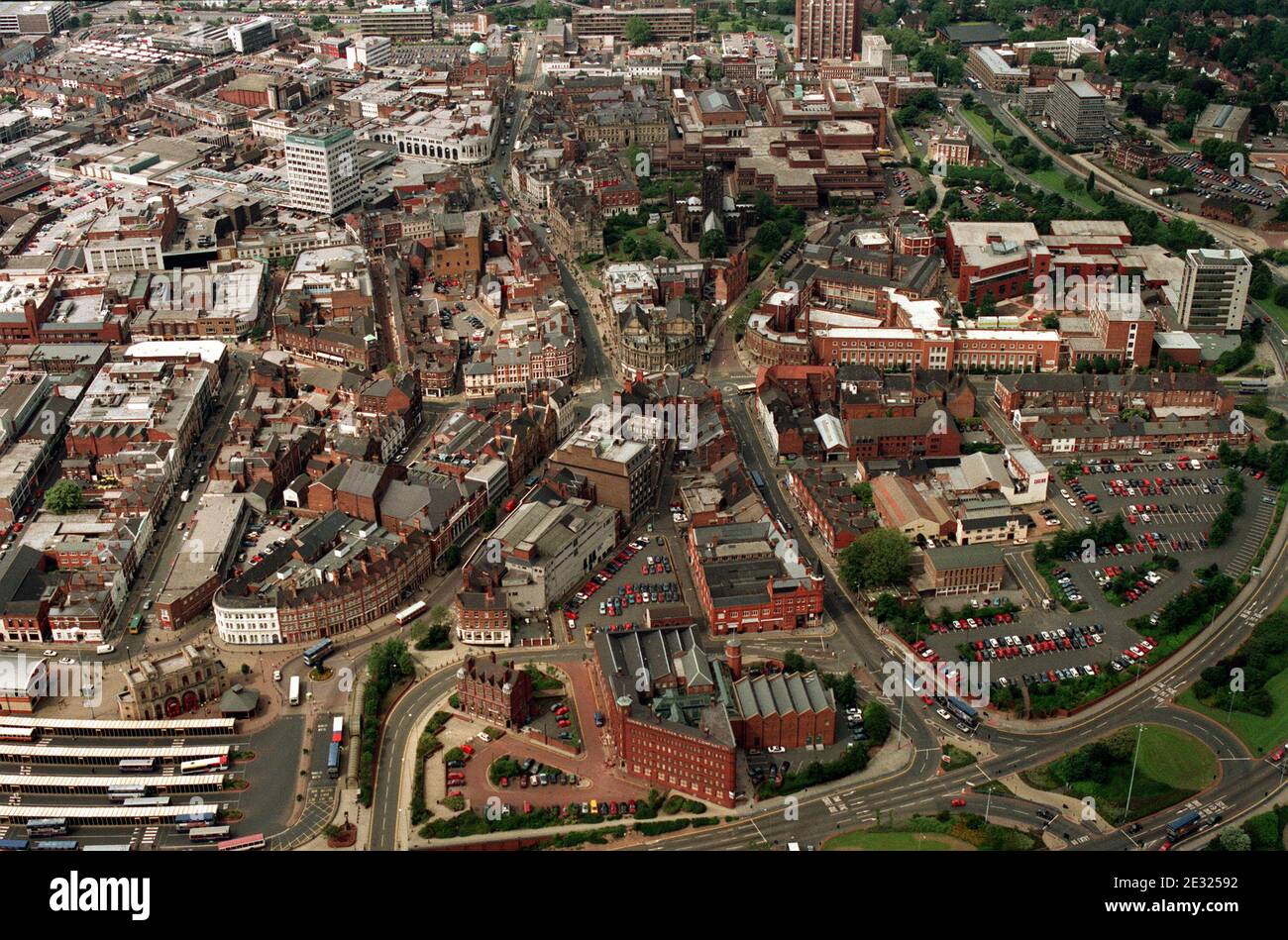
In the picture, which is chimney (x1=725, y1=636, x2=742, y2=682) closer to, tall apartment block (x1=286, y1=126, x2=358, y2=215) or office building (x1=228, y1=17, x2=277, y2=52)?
tall apartment block (x1=286, y1=126, x2=358, y2=215)

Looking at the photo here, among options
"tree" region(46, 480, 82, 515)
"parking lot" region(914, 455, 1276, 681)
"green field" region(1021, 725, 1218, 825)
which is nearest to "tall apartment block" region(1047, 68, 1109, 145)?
"parking lot" region(914, 455, 1276, 681)

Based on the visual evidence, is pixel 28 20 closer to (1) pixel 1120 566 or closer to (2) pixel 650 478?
(2) pixel 650 478

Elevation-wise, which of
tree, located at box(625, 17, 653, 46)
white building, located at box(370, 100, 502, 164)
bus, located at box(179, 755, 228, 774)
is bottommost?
bus, located at box(179, 755, 228, 774)

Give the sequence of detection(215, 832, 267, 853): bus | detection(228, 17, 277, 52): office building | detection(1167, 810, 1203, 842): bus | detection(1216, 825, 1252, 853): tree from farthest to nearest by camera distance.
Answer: detection(228, 17, 277, 52): office building < detection(1167, 810, 1203, 842): bus < detection(215, 832, 267, 853): bus < detection(1216, 825, 1252, 853): tree

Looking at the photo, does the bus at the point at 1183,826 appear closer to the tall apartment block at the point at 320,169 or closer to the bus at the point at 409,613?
the bus at the point at 409,613

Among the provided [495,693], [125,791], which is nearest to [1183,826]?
[495,693]

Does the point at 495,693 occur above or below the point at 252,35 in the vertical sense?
below

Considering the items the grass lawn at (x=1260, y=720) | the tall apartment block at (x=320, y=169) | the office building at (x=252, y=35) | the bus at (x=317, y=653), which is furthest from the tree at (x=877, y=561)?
the office building at (x=252, y=35)
